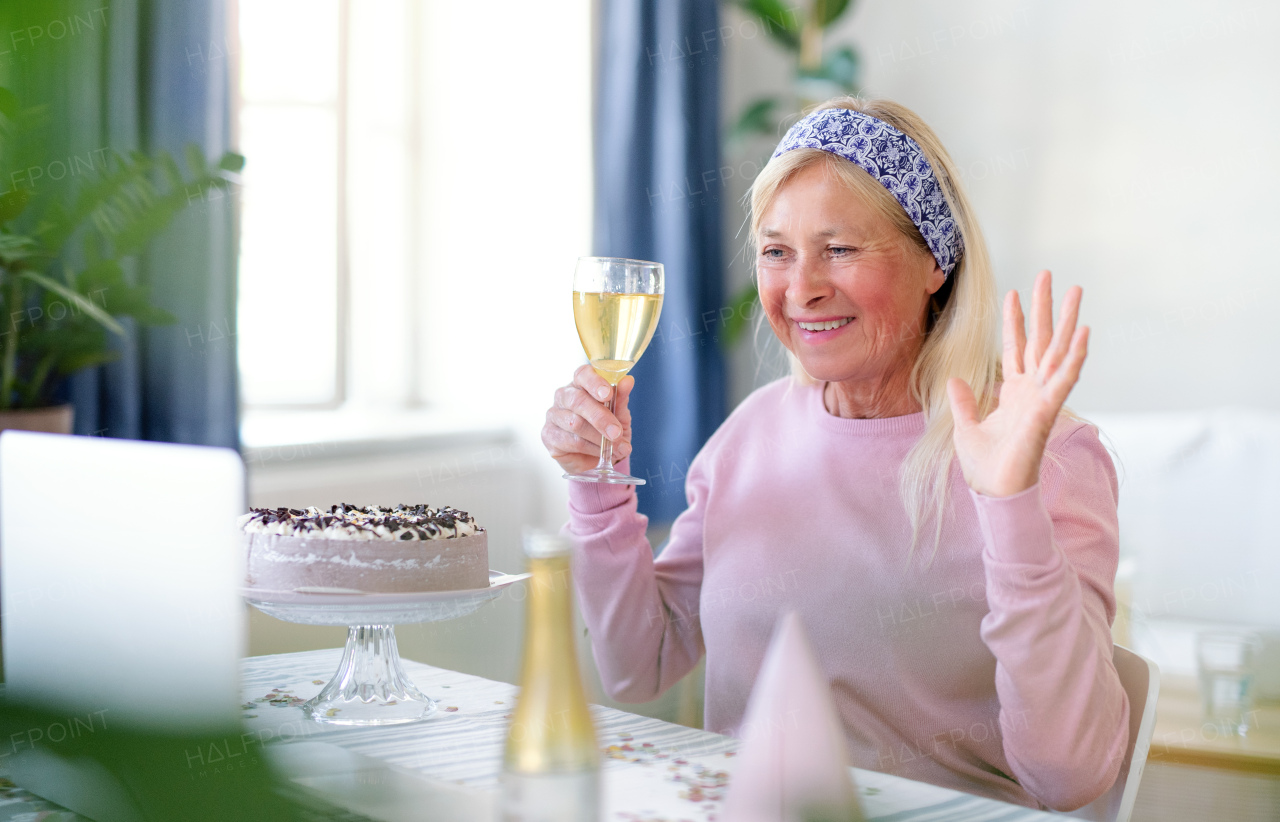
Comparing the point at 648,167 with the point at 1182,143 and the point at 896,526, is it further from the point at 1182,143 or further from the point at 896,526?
the point at 896,526

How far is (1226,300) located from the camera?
3.09m

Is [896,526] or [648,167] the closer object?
[896,526]

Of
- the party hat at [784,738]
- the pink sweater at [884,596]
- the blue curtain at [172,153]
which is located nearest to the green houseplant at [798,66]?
the blue curtain at [172,153]

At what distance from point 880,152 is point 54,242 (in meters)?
1.15

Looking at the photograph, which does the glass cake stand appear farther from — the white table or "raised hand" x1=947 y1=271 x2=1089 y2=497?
"raised hand" x1=947 y1=271 x2=1089 y2=497

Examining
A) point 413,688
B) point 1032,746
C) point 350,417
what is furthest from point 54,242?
point 350,417

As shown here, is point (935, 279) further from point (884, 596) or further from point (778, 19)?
point (778, 19)

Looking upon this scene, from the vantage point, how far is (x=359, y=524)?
39.1 inches

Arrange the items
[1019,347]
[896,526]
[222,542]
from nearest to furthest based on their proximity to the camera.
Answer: [222,542]
[1019,347]
[896,526]

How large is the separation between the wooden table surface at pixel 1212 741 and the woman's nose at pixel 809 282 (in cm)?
133

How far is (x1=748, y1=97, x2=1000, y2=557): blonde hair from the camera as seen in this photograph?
4.33ft

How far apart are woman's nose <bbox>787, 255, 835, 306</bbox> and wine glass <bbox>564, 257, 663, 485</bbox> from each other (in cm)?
23

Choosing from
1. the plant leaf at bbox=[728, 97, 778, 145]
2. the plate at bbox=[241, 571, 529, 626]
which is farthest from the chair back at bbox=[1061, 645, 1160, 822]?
the plant leaf at bbox=[728, 97, 778, 145]

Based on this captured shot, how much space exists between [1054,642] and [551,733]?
60 centimetres
